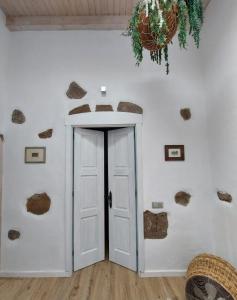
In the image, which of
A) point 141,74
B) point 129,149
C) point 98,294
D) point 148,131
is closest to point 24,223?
point 98,294

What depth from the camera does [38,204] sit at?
127 inches

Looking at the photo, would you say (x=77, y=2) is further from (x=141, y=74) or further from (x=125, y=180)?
(x=125, y=180)

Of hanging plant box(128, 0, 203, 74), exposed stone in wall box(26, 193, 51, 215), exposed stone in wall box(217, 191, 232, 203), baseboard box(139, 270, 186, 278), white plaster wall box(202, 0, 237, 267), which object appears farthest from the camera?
exposed stone in wall box(26, 193, 51, 215)

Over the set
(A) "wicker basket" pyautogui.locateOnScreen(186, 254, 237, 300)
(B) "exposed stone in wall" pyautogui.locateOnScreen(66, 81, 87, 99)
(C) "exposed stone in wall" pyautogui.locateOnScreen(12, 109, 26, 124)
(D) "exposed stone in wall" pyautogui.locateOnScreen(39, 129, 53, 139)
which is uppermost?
(B) "exposed stone in wall" pyautogui.locateOnScreen(66, 81, 87, 99)

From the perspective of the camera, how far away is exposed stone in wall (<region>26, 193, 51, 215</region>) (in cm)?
321

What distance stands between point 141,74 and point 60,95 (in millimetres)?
1261

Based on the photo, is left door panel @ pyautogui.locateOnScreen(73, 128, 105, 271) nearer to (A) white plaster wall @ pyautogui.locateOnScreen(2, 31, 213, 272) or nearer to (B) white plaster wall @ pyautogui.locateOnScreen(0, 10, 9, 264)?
(A) white plaster wall @ pyautogui.locateOnScreen(2, 31, 213, 272)

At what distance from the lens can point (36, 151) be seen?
327cm

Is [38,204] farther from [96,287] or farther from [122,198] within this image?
[96,287]

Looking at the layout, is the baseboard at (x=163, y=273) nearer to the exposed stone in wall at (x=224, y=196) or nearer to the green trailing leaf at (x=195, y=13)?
the exposed stone in wall at (x=224, y=196)

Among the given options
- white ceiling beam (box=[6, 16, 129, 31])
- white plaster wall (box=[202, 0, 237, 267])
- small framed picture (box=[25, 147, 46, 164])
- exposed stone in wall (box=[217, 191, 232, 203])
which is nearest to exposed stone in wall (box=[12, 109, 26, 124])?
small framed picture (box=[25, 147, 46, 164])

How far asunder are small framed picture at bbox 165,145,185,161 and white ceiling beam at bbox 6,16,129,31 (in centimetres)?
199

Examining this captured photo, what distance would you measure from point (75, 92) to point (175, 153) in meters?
1.75

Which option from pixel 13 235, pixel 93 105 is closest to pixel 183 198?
pixel 93 105
